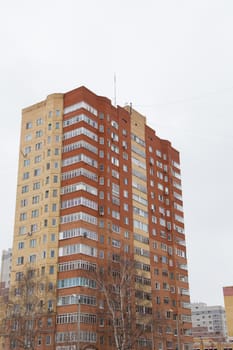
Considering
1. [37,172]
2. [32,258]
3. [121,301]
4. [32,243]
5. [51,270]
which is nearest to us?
[121,301]

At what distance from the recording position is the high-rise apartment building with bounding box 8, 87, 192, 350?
270ft

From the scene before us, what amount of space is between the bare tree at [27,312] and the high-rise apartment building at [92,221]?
758 mm

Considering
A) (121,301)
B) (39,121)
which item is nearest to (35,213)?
Result: (39,121)

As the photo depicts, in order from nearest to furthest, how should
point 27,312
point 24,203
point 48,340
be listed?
point 27,312 < point 48,340 < point 24,203

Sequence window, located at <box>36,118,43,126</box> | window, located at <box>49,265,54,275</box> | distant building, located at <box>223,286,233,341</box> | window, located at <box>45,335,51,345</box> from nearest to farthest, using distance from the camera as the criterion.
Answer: window, located at <box>45,335,51,345</box> < window, located at <box>49,265,54,275</box> < window, located at <box>36,118,43,126</box> < distant building, located at <box>223,286,233,341</box>

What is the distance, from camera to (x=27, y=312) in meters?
71.6

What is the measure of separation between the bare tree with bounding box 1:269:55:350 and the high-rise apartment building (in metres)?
0.76

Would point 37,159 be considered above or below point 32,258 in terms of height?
above

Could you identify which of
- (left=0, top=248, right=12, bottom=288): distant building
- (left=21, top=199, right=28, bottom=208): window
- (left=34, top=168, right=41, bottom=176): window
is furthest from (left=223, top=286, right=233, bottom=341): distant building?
(left=34, top=168, right=41, bottom=176): window

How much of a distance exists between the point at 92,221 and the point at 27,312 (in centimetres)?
2331

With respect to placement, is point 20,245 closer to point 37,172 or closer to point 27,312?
point 37,172

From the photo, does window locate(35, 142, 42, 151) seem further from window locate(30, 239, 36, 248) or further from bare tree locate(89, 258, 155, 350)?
bare tree locate(89, 258, 155, 350)

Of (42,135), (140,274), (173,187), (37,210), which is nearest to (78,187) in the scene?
(37,210)

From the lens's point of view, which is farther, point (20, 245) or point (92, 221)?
point (20, 245)
